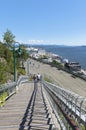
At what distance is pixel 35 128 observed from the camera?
9.93m

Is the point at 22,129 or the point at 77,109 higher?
the point at 77,109

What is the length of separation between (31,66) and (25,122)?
119 meters

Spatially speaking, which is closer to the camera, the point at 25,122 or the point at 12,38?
the point at 25,122

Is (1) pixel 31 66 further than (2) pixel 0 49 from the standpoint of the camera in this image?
Yes

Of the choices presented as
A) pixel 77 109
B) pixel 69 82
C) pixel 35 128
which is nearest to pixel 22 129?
pixel 35 128

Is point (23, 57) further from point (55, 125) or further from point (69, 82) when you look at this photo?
point (55, 125)

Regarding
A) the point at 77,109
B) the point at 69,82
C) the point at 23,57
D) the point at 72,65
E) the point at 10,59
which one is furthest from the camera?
the point at 72,65

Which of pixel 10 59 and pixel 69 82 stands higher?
pixel 10 59

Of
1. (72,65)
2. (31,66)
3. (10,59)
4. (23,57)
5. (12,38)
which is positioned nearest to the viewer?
(10,59)

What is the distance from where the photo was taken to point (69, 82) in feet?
282

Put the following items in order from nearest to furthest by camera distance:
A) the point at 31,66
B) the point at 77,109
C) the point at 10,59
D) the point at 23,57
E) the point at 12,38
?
the point at 77,109
the point at 10,59
the point at 12,38
the point at 23,57
the point at 31,66

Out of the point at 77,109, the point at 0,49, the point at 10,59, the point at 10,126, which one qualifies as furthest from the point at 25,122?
the point at 10,59

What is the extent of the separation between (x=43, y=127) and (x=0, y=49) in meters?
60.1

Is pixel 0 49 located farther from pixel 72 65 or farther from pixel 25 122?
pixel 72 65
